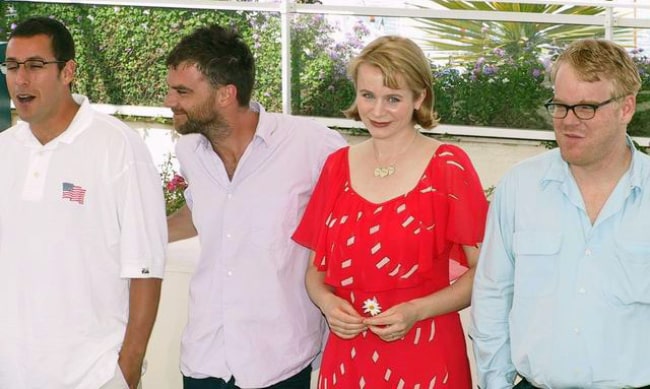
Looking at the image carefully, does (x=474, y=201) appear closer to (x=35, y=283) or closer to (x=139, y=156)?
(x=139, y=156)

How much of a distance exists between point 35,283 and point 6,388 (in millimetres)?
296

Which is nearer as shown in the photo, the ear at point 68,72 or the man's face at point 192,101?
the ear at point 68,72

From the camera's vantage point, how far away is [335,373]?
10.1 ft

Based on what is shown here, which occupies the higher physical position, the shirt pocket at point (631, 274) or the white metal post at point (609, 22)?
the white metal post at point (609, 22)

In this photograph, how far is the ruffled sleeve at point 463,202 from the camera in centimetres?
291

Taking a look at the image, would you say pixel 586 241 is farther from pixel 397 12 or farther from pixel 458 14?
pixel 397 12

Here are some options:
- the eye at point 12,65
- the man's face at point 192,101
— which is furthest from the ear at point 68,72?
the man's face at point 192,101

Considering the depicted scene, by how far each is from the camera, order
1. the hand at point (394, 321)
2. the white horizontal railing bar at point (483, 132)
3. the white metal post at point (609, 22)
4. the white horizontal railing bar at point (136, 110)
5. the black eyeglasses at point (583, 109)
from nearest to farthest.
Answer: the black eyeglasses at point (583, 109)
the hand at point (394, 321)
the white metal post at point (609, 22)
the white horizontal railing bar at point (483, 132)
the white horizontal railing bar at point (136, 110)

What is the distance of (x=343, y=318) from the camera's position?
295 centimetres

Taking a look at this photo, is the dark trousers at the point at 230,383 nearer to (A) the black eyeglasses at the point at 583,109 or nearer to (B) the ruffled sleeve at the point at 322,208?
(B) the ruffled sleeve at the point at 322,208

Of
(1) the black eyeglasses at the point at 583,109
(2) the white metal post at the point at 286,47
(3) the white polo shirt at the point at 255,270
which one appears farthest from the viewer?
(2) the white metal post at the point at 286,47

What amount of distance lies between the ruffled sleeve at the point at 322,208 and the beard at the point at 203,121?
34 cm

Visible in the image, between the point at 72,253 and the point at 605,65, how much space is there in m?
1.40

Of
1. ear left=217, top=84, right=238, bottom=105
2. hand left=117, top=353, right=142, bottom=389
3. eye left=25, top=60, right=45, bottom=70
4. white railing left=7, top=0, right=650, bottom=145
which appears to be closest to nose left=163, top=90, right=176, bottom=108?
ear left=217, top=84, right=238, bottom=105
